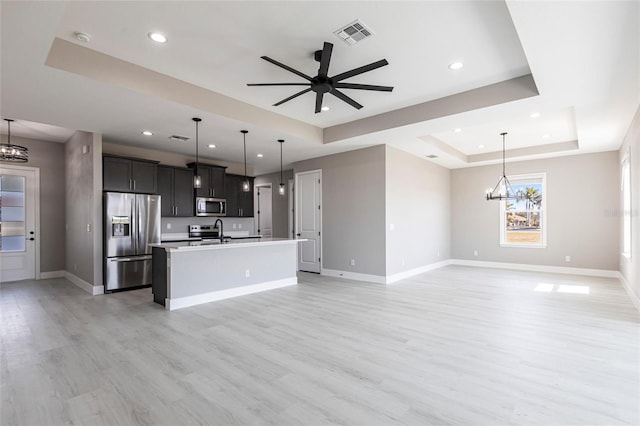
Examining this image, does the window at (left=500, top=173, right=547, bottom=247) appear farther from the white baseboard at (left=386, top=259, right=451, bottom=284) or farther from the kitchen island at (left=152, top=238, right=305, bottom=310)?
the kitchen island at (left=152, top=238, right=305, bottom=310)

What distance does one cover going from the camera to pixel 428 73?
3.84 meters

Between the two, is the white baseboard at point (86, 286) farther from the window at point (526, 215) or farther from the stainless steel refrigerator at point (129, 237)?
the window at point (526, 215)

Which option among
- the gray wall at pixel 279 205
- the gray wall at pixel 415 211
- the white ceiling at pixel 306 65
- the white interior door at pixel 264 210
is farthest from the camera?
the white interior door at pixel 264 210

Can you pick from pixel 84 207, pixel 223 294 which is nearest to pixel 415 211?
pixel 223 294

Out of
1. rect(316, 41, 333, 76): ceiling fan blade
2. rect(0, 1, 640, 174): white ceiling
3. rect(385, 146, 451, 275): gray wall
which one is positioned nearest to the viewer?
rect(0, 1, 640, 174): white ceiling

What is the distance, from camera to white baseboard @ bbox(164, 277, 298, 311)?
4.58 m

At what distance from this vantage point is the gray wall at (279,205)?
9.29 m

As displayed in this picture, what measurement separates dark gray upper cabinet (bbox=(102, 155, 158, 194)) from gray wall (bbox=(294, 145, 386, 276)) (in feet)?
11.5

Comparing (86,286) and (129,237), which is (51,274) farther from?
(129,237)

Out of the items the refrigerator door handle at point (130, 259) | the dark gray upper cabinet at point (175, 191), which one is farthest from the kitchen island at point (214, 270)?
the dark gray upper cabinet at point (175, 191)

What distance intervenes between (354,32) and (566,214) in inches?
290

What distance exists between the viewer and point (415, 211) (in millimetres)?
7453

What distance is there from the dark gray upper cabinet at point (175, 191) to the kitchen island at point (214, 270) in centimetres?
186

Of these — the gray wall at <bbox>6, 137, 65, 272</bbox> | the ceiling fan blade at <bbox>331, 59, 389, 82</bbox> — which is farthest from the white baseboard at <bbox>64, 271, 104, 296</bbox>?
the ceiling fan blade at <bbox>331, 59, 389, 82</bbox>
